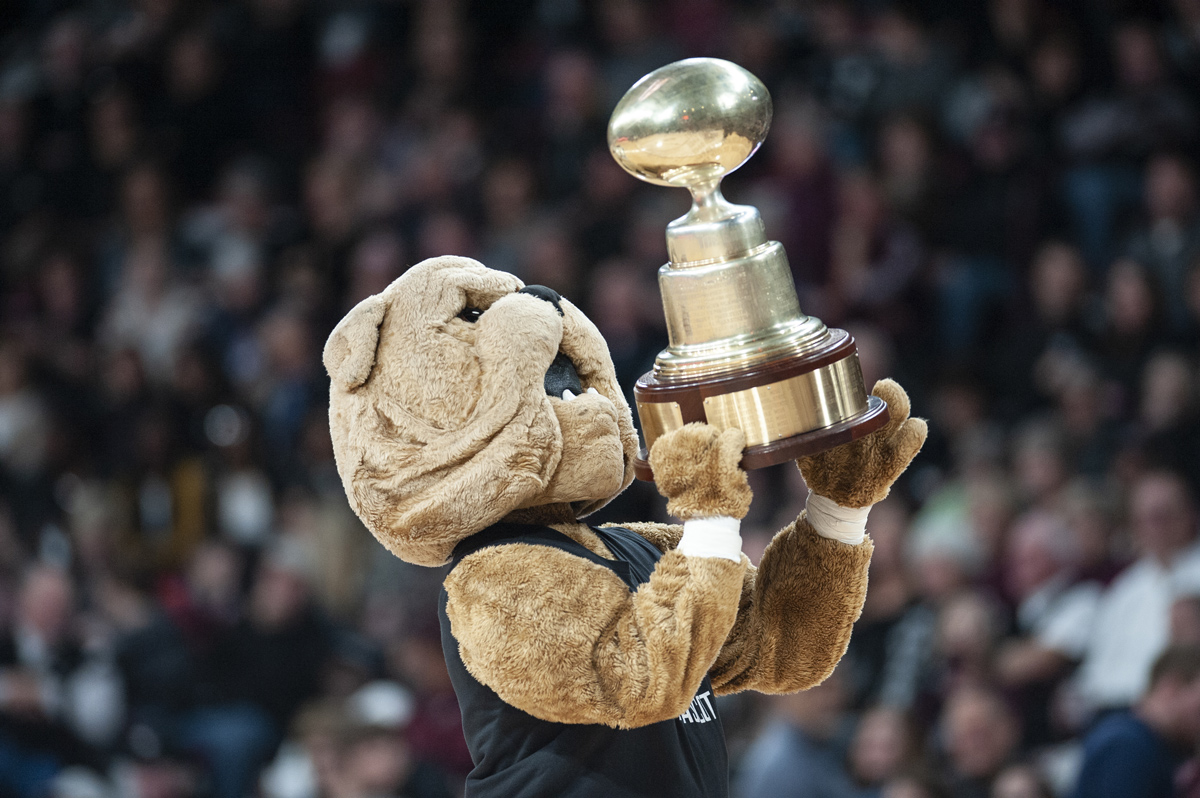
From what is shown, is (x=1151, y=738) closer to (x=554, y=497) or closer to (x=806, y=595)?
→ (x=806, y=595)

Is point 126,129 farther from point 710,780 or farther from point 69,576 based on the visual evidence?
point 710,780

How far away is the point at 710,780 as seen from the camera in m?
2.08

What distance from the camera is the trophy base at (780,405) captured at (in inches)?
72.4

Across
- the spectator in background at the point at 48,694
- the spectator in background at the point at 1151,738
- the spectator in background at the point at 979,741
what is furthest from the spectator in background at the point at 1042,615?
the spectator in background at the point at 48,694

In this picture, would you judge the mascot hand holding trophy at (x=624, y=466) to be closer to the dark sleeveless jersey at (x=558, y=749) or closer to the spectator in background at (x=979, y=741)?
the dark sleeveless jersey at (x=558, y=749)

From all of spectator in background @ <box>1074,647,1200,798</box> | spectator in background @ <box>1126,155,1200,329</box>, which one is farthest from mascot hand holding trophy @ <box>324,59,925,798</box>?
spectator in background @ <box>1126,155,1200,329</box>

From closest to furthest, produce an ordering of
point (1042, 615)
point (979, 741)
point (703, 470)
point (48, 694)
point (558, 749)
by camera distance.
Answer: point (703, 470), point (558, 749), point (979, 741), point (1042, 615), point (48, 694)

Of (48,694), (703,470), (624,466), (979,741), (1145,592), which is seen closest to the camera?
(703,470)

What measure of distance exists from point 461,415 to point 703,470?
1.17ft

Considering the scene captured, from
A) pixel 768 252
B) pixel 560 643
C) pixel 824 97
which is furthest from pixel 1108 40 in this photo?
pixel 560 643

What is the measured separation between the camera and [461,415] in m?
1.98

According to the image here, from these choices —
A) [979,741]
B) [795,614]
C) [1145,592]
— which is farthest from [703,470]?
[1145,592]

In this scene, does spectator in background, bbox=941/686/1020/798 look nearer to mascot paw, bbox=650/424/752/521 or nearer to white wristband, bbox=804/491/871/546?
white wristband, bbox=804/491/871/546

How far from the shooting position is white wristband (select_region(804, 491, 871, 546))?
211 cm
